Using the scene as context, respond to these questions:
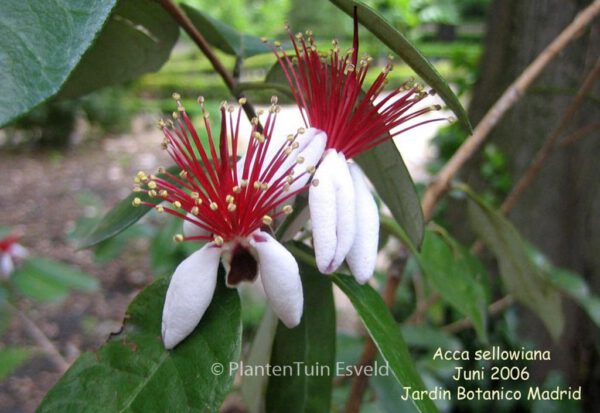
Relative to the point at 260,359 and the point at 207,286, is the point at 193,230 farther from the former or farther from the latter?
the point at 260,359

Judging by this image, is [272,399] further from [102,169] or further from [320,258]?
[102,169]

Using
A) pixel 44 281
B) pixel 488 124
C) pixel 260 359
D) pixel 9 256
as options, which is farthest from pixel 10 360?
pixel 488 124

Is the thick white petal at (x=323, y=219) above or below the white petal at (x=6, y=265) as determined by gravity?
above

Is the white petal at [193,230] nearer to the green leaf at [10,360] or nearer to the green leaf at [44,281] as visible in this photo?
the green leaf at [10,360]

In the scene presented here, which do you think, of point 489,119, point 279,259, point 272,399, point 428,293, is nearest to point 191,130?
point 279,259

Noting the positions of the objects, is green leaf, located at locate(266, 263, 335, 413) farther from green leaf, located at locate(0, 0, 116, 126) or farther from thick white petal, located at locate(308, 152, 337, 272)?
green leaf, located at locate(0, 0, 116, 126)

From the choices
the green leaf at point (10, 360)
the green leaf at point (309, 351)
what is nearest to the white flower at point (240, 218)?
the green leaf at point (309, 351)

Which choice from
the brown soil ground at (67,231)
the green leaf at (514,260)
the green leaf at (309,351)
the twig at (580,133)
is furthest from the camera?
the brown soil ground at (67,231)
